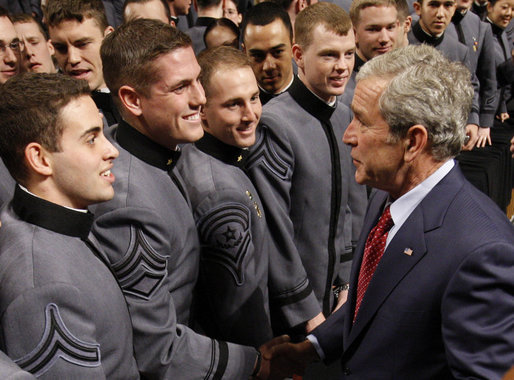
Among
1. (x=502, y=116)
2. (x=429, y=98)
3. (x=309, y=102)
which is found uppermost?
(x=429, y=98)

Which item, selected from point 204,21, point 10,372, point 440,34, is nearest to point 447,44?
point 440,34

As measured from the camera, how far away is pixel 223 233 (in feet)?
6.60

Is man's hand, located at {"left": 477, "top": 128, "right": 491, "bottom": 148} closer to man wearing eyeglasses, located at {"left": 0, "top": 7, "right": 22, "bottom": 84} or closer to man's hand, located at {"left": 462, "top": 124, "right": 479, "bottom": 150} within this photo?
man's hand, located at {"left": 462, "top": 124, "right": 479, "bottom": 150}

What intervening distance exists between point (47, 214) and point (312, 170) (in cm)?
131

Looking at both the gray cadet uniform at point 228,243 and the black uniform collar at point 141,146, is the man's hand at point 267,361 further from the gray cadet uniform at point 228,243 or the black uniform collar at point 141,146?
the black uniform collar at point 141,146

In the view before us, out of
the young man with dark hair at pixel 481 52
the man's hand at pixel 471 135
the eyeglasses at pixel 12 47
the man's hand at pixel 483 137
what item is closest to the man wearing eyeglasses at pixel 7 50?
the eyeglasses at pixel 12 47

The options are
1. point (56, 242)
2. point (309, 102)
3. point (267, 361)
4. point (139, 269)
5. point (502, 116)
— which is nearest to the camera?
point (56, 242)

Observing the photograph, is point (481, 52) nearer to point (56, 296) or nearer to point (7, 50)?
point (7, 50)

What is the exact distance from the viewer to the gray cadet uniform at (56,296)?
1373 millimetres

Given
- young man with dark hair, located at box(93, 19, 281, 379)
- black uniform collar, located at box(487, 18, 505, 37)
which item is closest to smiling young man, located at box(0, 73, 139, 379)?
young man with dark hair, located at box(93, 19, 281, 379)

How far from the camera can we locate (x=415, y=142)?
5.23ft

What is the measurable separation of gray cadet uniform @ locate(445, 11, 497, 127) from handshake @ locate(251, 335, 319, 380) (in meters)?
3.47

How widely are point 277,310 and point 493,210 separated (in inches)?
43.6

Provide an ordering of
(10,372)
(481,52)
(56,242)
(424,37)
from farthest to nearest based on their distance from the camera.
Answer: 1. (481,52)
2. (424,37)
3. (56,242)
4. (10,372)
